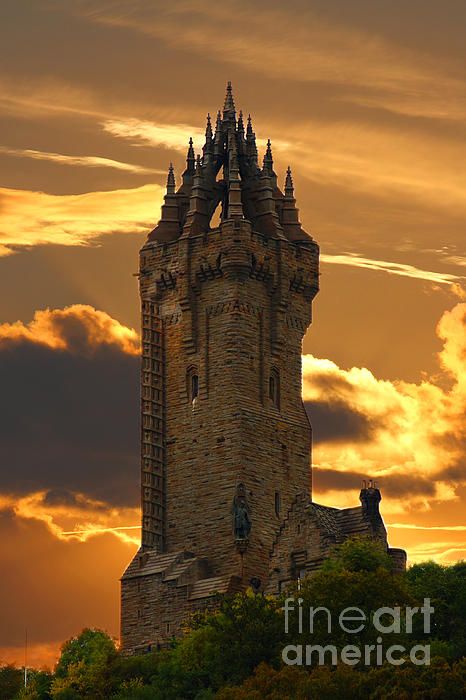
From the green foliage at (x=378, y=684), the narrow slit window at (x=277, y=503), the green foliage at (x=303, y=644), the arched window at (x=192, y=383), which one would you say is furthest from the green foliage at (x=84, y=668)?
the green foliage at (x=378, y=684)

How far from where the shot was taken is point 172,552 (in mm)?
152125

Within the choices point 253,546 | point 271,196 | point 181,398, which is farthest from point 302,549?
point 271,196

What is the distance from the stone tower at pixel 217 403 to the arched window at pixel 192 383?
60 millimetres

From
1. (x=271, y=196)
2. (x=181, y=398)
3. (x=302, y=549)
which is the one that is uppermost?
(x=271, y=196)

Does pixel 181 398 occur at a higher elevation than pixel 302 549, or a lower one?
higher

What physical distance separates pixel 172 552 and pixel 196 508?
3.00 metres

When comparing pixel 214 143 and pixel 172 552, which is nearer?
pixel 172 552

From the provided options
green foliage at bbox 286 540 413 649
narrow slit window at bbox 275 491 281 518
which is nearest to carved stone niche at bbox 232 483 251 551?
narrow slit window at bbox 275 491 281 518

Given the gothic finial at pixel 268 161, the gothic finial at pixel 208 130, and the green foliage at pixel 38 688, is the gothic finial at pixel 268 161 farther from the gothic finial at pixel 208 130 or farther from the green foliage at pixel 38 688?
the green foliage at pixel 38 688

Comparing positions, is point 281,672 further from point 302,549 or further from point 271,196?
point 271,196

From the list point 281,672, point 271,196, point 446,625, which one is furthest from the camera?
point 271,196

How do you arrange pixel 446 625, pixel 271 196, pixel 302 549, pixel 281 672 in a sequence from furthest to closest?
pixel 271 196, pixel 302 549, pixel 446 625, pixel 281 672

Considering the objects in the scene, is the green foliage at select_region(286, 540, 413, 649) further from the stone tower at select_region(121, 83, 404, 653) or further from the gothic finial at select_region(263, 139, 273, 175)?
the gothic finial at select_region(263, 139, 273, 175)

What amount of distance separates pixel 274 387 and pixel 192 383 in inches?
197
